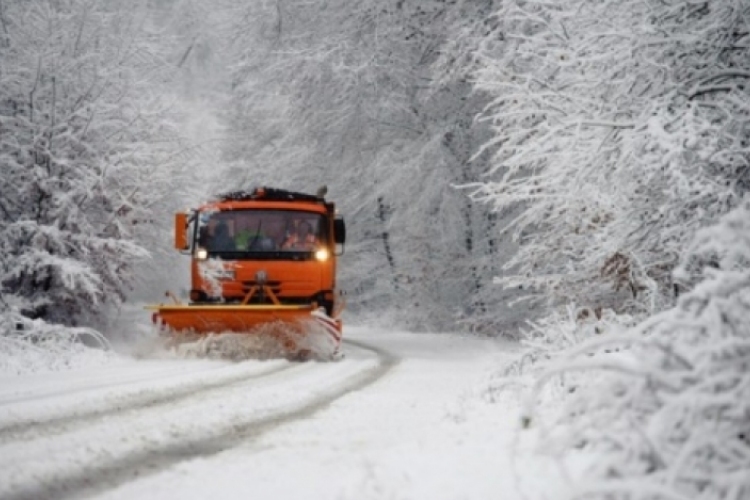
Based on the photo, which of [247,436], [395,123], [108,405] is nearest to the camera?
[247,436]

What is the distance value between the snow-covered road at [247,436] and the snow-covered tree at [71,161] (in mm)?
5120

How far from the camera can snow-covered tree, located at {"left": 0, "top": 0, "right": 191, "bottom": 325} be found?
1259cm

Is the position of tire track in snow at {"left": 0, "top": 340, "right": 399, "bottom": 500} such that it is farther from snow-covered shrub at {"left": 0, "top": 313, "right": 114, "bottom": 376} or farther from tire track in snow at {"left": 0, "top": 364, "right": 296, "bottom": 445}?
snow-covered shrub at {"left": 0, "top": 313, "right": 114, "bottom": 376}

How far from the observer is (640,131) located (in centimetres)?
614

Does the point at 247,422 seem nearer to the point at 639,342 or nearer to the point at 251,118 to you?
the point at 639,342

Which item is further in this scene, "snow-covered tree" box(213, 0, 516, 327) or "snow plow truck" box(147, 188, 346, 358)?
"snow-covered tree" box(213, 0, 516, 327)

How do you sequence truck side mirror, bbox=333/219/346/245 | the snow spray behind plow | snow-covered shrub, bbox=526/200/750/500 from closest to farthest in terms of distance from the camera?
snow-covered shrub, bbox=526/200/750/500
the snow spray behind plow
truck side mirror, bbox=333/219/346/245

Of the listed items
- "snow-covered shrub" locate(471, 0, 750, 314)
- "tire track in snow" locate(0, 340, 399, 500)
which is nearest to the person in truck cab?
"snow-covered shrub" locate(471, 0, 750, 314)

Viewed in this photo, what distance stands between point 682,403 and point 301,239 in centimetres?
966

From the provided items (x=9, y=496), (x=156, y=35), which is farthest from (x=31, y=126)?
(x=9, y=496)

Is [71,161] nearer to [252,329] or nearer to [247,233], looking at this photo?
[247,233]

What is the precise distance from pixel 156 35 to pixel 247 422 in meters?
14.7

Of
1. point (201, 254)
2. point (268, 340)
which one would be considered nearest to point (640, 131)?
point (268, 340)

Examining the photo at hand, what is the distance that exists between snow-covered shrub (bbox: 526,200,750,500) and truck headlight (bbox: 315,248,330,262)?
8.94 meters
